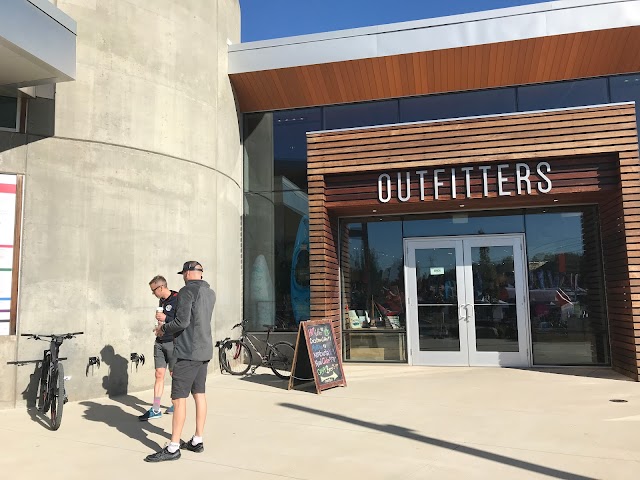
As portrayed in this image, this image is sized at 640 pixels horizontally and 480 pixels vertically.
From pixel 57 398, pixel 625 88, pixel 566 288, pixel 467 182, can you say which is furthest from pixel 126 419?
pixel 625 88

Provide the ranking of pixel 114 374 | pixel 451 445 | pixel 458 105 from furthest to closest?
1. pixel 458 105
2. pixel 114 374
3. pixel 451 445

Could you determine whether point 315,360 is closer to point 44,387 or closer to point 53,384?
point 53,384

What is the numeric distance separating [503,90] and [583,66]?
145 cm

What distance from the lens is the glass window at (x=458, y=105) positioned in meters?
10.4

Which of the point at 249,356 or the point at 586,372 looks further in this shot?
the point at 249,356

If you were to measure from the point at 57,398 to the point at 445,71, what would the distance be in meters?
8.57

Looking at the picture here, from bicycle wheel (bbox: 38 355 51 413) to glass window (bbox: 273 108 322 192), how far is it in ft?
19.5

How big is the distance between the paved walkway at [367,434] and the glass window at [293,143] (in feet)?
15.2

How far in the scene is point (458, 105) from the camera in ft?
34.8

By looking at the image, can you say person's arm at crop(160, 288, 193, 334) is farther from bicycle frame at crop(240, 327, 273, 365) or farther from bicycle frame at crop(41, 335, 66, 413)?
bicycle frame at crop(240, 327, 273, 365)

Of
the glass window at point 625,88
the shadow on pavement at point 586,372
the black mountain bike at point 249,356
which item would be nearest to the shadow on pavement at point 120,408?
the black mountain bike at point 249,356

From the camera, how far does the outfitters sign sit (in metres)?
8.75

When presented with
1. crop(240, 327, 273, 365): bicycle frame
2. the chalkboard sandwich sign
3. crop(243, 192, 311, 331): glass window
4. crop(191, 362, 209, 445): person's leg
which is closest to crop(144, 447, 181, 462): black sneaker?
crop(191, 362, 209, 445): person's leg

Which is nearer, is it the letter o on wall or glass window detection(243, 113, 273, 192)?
the letter o on wall
